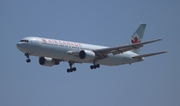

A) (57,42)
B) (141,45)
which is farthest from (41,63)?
(141,45)

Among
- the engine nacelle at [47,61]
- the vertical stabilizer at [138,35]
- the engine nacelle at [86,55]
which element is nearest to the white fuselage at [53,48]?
the engine nacelle at [86,55]

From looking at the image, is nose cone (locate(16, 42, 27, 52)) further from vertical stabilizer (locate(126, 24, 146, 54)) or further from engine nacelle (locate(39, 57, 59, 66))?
vertical stabilizer (locate(126, 24, 146, 54))

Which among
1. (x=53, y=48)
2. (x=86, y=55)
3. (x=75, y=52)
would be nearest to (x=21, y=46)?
(x=53, y=48)

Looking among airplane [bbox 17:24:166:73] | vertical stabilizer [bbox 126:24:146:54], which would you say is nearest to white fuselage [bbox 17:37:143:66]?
airplane [bbox 17:24:166:73]

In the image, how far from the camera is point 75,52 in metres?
67.2

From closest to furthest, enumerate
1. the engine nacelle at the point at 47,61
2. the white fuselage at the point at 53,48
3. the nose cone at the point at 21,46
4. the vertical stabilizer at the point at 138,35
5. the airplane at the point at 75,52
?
1. the nose cone at the point at 21,46
2. the white fuselage at the point at 53,48
3. the airplane at the point at 75,52
4. the engine nacelle at the point at 47,61
5. the vertical stabilizer at the point at 138,35

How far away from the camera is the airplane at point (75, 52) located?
64.9m

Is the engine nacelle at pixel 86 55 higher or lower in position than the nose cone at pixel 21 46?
higher

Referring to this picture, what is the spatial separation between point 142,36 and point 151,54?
1133 centimetres

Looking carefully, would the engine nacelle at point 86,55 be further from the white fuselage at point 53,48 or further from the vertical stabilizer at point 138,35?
the vertical stabilizer at point 138,35

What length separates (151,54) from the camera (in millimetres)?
70500

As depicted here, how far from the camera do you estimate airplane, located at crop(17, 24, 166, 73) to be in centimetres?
6488

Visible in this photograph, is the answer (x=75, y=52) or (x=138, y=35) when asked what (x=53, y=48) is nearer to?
(x=75, y=52)

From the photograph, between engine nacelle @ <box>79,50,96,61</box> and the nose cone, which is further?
engine nacelle @ <box>79,50,96,61</box>
